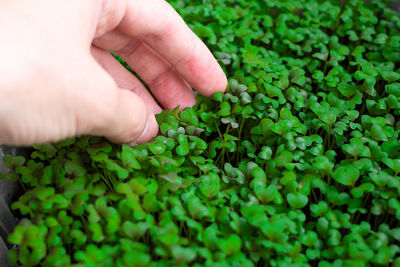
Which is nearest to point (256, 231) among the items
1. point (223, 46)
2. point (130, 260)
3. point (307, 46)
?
point (130, 260)

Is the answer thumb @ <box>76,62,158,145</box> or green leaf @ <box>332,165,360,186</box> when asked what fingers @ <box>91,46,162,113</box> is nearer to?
thumb @ <box>76,62,158,145</box>

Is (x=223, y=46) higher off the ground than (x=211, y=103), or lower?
higher

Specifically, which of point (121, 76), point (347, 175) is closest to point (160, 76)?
point (121, 76)

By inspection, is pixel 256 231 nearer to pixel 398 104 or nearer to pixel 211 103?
pixel 211 103

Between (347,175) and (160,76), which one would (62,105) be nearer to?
(160,76)

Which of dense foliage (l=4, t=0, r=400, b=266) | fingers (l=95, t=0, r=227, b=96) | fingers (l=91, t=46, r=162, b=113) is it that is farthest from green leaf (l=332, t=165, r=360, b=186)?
fingers (l=91, t=46, r=162, b=113)

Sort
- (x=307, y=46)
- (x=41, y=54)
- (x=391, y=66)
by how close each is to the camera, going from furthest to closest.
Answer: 1. (x=307, y=46)
2. (x=391, y=66)
3. (x=41, y=54)

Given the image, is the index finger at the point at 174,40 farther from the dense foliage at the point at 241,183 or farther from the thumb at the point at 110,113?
the thumb at the point at 110,113
